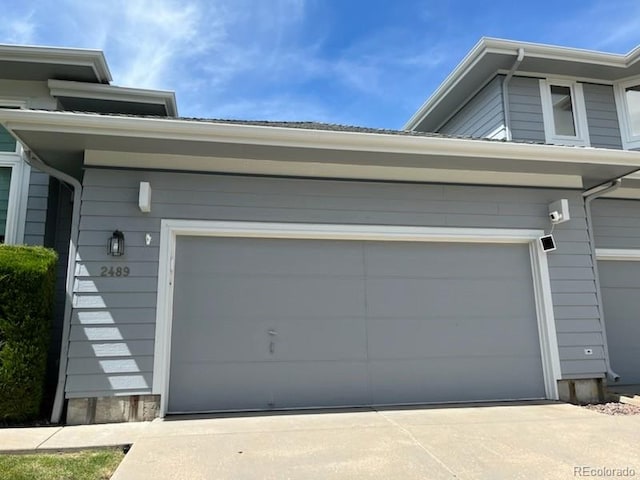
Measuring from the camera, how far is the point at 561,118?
7.74 meters

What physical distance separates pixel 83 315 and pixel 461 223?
171 inches

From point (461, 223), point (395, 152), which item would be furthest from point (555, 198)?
point (395, 152)

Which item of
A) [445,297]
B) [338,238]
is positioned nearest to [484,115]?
[445,297]

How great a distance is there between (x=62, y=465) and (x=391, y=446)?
2427mm

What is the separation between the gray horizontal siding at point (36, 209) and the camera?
571 cm

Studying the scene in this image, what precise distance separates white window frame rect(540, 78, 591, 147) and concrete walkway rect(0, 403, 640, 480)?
461 cm

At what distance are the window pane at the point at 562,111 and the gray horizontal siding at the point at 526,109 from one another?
A: 390 millimetres

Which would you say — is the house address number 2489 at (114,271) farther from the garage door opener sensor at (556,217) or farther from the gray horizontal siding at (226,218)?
the garage door opener sensor at (556,217)

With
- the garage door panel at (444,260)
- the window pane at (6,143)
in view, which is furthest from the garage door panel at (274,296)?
the window pane at (6,143)

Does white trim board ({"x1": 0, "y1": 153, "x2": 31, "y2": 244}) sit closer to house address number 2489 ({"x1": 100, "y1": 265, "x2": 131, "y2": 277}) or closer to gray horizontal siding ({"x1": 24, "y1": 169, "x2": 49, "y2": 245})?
gray horizontal siding ({"x1": 24, "y1": 169, "x2": 49, "y2": 245})

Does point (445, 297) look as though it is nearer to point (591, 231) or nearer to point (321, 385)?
point (321, 385)

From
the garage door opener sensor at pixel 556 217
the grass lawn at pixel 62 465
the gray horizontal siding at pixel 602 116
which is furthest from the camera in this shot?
the gray horizontal siding at pixel 602 116

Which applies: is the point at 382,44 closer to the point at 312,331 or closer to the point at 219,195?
the point at 219,195

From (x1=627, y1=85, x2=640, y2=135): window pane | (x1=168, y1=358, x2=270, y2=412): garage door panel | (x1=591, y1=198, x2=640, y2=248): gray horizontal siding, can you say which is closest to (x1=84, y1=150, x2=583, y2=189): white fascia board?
(x1=591, y1=198, x2=640, y2=248): gray horizontal siding
